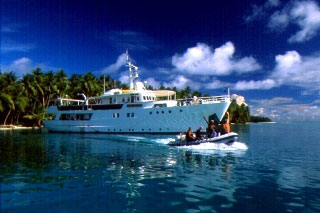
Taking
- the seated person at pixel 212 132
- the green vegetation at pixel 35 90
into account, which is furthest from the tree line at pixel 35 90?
the seated person at pixel 212 132

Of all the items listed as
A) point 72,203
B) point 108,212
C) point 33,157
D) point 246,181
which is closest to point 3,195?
point 72,203

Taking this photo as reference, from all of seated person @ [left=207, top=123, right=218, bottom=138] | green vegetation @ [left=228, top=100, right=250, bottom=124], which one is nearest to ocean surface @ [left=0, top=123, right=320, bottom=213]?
seated person @ [left=207, top=123, right=218, bottom=138]

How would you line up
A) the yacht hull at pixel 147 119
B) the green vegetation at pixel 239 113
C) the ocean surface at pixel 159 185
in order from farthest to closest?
1. the green vegetation at pixel 239 113
2. the yacht hull at pixel 147 119
3. the ocean surface at pixel 159 185

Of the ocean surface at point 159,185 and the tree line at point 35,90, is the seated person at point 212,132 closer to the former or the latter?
the ocean surface at point 159,185

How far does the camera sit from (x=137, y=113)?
34.0 m

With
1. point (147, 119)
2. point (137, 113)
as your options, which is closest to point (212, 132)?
point (147, 119)

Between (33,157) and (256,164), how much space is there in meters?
13.0

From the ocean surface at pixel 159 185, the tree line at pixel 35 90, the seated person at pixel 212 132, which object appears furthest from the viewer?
the tree line at pixel 35 90

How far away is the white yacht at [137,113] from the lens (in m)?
31.9

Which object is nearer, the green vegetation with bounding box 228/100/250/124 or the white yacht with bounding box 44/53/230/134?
the white yacht with bounding box 44/53/230/134

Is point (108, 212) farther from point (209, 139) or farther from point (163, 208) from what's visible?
point (209, 139)

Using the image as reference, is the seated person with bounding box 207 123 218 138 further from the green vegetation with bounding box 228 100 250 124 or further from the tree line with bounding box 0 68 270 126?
the green vegetation with bounding box 228 100 250 124

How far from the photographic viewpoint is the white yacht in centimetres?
3191

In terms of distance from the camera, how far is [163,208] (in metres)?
7.25
